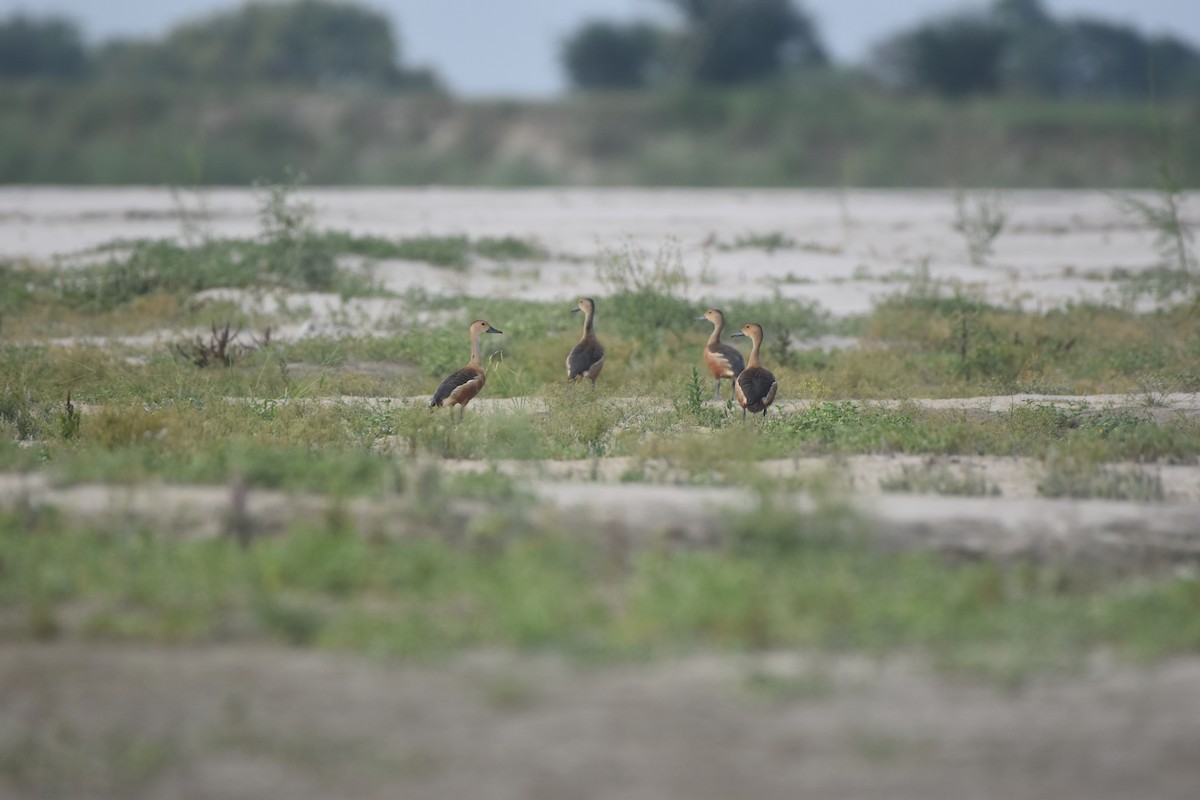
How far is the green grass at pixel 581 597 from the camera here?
6.38 meters

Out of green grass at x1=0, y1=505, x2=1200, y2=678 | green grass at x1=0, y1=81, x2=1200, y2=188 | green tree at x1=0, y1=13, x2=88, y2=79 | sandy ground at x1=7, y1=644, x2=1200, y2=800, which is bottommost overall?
sandy ground at x1=7, y1=644, x2=1200, y2=800

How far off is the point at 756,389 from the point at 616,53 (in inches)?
1796

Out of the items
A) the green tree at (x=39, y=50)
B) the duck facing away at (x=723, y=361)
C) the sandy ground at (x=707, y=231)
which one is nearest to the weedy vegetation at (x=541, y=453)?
the duck facing away at (x=723, y=361)

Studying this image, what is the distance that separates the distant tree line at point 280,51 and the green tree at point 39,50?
1746 millimetres

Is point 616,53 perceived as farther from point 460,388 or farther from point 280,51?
point 460,388

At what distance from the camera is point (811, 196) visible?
28.9 metres

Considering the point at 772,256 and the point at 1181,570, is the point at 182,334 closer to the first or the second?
the point at 772,256

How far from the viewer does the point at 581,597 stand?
6.69 meters

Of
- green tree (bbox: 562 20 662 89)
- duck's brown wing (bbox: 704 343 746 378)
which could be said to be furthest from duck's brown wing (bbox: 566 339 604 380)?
green tree (bbox: 562 20 662 89)

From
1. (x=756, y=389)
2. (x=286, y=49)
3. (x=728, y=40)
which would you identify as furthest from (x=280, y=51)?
(x=756, y=389)

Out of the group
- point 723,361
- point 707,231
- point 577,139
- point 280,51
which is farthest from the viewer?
point 280,51

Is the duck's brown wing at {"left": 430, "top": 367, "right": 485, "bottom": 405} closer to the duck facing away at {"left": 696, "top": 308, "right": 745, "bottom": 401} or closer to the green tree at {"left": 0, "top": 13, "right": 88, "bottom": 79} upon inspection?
the duck facing away at {"left": 696, "top": 308, "right": 745, "bottom": 401}

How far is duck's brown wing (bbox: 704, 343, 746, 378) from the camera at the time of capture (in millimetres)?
11672

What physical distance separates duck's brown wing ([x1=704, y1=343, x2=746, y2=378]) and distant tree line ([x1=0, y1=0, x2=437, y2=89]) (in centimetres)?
4705
